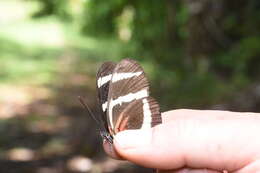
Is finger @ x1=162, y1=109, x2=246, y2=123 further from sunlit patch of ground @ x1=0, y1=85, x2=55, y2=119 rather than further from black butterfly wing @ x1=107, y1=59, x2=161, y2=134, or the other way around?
sunlit patch of ground @ x1=0, y1=85, x2=55, y2=119

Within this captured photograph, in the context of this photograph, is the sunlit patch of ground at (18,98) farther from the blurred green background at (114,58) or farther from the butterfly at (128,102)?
the butterfly at (128,102)

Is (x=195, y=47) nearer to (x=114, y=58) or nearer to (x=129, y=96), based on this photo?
(x=114, y=58)

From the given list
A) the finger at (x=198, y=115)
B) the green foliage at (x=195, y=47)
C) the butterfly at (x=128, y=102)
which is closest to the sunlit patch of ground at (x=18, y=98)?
the green foliage at (x=195, y=47)

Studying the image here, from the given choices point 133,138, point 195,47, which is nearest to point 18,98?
point 195,47

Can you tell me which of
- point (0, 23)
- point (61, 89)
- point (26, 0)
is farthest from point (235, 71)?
point (26, 0)

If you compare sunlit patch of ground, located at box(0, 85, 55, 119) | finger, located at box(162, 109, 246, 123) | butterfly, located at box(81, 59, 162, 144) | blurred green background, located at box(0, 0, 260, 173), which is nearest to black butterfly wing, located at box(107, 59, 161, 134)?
butterfly, located at box(81, 59, 162, 144)
